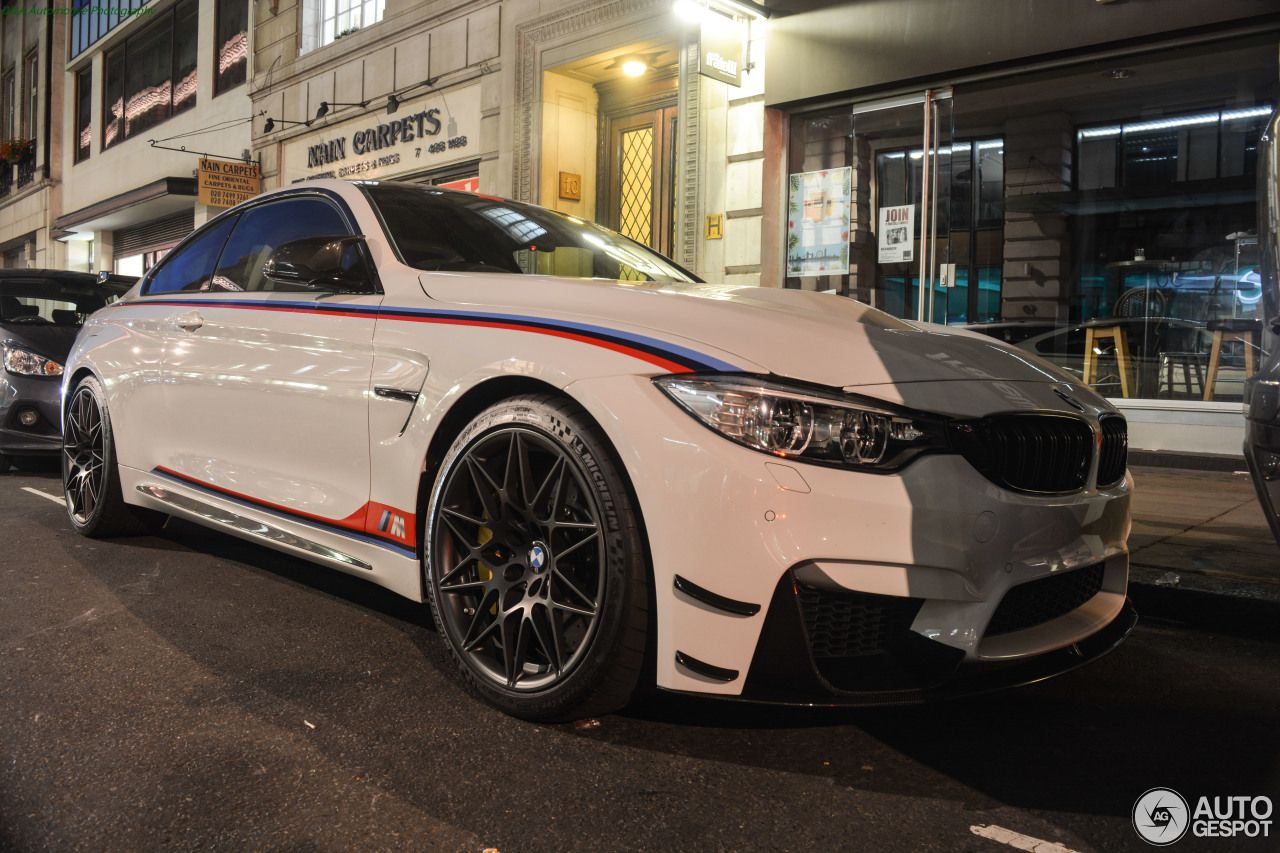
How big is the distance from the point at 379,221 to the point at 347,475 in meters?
0.86

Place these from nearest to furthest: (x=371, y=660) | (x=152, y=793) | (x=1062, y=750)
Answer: (x=152, y=793)
(x=1062, y=750)
(x=371, y=660)

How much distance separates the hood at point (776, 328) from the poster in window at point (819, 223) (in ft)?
20.6

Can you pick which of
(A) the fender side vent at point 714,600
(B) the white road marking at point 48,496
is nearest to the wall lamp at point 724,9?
(B) the white road marking at point 48,496

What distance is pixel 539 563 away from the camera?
92.7 inches

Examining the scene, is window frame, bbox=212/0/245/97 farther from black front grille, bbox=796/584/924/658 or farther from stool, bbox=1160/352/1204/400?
black front grille, bbox=796/584/924/658

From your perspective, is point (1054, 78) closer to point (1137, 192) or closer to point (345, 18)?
point (1137, 192)

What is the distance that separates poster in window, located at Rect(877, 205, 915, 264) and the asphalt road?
230 inches

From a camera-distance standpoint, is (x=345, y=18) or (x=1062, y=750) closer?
(x=1062, y=750)

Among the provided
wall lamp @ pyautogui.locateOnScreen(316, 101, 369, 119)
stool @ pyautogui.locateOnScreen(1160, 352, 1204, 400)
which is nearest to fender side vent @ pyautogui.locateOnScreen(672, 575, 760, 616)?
stool @ pyautogui.locateOnScreen(1160, 352, 1204, 400)

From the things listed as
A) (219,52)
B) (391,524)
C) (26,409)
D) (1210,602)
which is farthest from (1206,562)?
(219,52)

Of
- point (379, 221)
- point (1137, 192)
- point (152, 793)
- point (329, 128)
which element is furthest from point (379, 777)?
point (329, 128)

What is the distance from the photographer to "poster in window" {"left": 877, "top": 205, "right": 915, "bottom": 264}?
337 inches

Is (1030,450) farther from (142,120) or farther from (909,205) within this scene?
(142,120)

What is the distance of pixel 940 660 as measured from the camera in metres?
2.02
